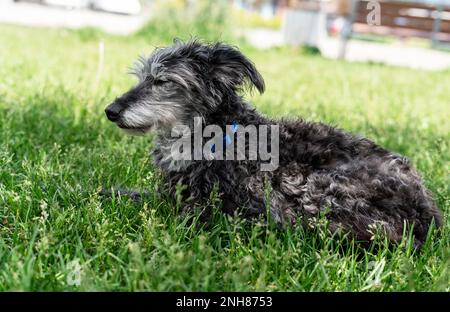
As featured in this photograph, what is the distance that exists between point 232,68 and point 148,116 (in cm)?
72

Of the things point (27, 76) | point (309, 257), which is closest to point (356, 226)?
point (309, 257)

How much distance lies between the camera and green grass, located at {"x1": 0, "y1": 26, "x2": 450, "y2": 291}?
3.08 metres

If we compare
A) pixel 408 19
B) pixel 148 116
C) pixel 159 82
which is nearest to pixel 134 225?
pixel 148 116

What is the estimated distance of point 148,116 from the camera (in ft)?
13.8

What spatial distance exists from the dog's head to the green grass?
53 centimetres

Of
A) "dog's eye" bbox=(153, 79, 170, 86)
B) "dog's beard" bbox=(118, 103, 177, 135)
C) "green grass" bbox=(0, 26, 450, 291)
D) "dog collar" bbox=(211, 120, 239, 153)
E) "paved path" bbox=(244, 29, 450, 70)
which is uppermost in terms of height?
"paved path" bbox=(244, 29, 450, 70)

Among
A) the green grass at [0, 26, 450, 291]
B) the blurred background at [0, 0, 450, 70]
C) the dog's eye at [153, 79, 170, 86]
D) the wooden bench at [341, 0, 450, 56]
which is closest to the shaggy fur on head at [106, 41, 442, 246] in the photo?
Answer: the dog's eye at [153, 79, 170, 86]

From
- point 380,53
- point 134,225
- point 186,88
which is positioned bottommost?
point 134,225

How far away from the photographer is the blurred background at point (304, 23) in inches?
646

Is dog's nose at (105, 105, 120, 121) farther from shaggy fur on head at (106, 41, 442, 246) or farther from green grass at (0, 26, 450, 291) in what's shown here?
green grass at (0, 26, 450, 291)

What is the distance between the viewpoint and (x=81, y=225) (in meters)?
3.64

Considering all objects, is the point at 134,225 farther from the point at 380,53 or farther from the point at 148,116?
the point at 380,53

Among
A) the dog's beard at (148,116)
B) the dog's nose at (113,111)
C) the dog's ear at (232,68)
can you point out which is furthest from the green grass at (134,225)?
the dog's ear at (232,68)

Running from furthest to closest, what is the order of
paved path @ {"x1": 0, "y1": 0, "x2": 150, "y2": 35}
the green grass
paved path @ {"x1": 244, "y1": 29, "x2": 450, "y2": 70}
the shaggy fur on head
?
paved path @ {"x1": 0, "y1": 0, "x2": 150, "y2": 35} → paved path @ {"x1": 244, "y1": 29, "x2": 450, "y2": 70} → the shaggy fur on head → the green grass
